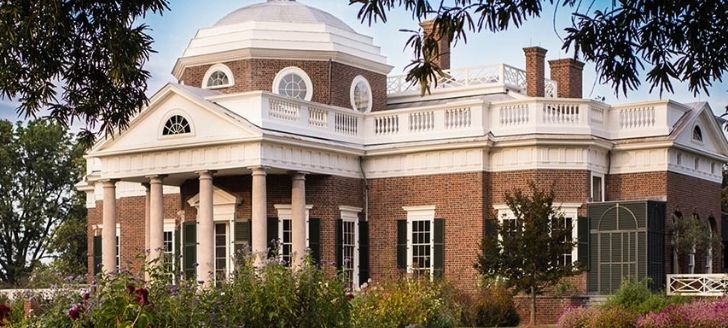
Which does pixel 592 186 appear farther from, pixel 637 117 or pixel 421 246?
pixel 421 246

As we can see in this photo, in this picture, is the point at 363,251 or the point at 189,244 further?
the point at 189,244

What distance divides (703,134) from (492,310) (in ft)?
36.3

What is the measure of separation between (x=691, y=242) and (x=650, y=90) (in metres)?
25.5

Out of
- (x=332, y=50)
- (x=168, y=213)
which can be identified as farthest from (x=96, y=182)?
(x=332, y=50)

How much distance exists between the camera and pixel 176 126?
1497 inches

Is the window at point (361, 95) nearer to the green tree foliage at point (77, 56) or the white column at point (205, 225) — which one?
the white column at point (205, 225)

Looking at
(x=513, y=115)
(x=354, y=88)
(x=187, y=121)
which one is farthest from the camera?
(x=354, y=88)

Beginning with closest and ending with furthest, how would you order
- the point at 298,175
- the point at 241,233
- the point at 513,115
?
1. the point at 513,115
2. the point at 298,175
3. the point at 241,233

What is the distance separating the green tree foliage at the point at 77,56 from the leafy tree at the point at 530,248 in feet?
52.5

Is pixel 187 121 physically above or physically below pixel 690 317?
above

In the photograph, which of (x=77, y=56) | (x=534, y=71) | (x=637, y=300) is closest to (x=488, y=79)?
(x=534, y=71)

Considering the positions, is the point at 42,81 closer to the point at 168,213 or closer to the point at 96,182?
the point at 168,213

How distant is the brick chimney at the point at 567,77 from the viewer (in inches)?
1588

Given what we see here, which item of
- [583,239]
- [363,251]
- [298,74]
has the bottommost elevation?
[363,251]
